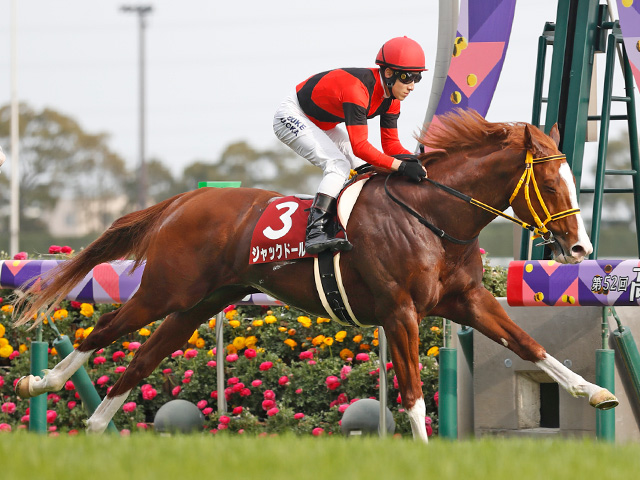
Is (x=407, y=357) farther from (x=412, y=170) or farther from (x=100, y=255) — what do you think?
(x=100, y=255)

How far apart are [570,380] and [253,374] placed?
2.79 meters

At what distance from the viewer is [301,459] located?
293 centimetres

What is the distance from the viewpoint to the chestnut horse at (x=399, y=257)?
443 centimetres

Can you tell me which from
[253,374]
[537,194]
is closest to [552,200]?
[537,194]

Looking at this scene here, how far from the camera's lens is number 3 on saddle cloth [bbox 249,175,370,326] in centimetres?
470

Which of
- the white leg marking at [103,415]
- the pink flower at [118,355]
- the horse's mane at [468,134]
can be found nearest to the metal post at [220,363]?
the pink flower at [118,355]

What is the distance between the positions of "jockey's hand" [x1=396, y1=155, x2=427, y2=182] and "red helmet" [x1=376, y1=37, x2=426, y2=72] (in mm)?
494

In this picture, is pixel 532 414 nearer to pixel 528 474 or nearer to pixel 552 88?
pixel 552 88

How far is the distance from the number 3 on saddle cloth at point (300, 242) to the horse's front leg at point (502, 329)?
57 cm

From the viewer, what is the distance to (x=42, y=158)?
1857 inches

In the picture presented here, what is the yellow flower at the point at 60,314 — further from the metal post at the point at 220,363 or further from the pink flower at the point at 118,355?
the metal post at the point at 220,363

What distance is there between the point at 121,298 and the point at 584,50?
342cm

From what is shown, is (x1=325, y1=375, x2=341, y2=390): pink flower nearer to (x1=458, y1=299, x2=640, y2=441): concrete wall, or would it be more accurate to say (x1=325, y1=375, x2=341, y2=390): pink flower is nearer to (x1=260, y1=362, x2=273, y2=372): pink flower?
(x1=260, y1=362, x2=273, y2=372): pink flower

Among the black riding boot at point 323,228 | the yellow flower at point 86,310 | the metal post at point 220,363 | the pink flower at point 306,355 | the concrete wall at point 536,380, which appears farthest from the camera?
the yellow flower at point 86,310
